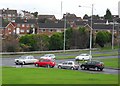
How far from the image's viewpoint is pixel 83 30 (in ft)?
333

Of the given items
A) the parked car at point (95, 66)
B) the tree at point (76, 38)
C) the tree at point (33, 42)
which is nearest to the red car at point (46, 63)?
the parked car at point (95, 66)

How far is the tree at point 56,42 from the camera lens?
93.4m

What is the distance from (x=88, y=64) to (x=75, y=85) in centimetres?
2180

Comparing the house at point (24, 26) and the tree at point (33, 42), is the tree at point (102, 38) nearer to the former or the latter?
the tree at point (33, 42)

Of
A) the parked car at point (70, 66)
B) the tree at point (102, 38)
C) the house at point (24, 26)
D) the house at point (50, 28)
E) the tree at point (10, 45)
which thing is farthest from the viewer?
the house at point (24, 26)

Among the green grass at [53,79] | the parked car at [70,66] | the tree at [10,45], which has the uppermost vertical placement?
the tree at [10,45]

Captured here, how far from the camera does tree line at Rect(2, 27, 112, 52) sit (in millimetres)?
85500

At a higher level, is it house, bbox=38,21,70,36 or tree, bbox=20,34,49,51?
house, bbox=38,21,70,36

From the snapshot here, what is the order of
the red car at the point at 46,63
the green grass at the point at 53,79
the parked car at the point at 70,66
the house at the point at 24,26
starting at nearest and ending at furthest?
the green grass at the point at 53,79 → the parked car at the point at 70,66 → the red car at the point at 46,63 → the house at the point at 24,26

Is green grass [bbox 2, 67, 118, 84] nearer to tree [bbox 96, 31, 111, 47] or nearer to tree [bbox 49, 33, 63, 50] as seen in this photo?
tree [bbox 49, 33, 63, 50]

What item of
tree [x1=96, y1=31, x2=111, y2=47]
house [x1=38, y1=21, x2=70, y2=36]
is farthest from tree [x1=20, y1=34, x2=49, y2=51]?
house [x1=38, y1=21, x2=70, y2=36]

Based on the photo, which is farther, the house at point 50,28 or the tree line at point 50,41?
the house at point 50,28

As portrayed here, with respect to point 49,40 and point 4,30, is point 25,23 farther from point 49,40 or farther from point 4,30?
point 49,40

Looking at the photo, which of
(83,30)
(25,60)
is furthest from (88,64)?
(83,30)
